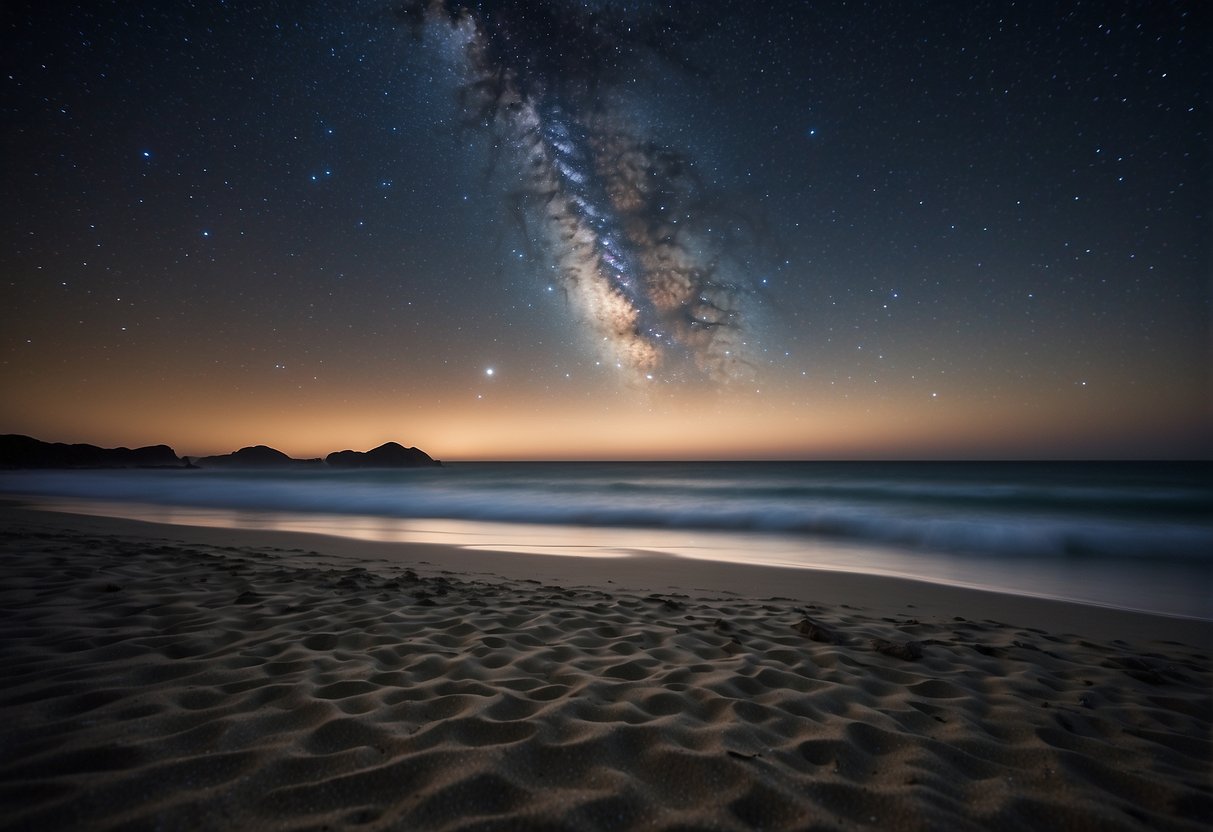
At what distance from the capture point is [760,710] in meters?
2.40

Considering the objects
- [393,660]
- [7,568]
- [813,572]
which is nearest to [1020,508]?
[813,572]

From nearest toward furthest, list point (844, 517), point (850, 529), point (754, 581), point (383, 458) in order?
point (754, 581) → point (850, 529) → point (844, 517) → point (383, 458)

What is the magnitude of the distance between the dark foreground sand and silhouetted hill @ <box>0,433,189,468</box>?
90896 mm

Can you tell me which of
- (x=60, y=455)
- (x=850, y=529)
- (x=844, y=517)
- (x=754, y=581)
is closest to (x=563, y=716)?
(x=754, y=581)

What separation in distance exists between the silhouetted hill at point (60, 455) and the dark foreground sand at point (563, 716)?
90.9 m

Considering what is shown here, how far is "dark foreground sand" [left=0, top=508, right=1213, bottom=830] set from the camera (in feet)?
5.44

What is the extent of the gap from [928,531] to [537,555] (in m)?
11.2

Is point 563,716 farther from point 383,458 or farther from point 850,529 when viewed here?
point 383,458

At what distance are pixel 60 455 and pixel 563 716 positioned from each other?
104 metres

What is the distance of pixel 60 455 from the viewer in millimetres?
70688

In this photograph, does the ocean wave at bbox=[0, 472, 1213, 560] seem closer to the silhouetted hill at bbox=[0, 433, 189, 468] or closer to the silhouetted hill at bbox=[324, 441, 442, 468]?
the silhouetted hill at bbox=[0, 433, 189, 468]

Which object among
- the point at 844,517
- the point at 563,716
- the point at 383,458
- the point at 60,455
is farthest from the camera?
the point at 383,458

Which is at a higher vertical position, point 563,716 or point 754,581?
point 563,716

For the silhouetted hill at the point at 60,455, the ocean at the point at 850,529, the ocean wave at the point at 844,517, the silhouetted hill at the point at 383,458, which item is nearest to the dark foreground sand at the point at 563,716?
the ocean at the point at 850,529
